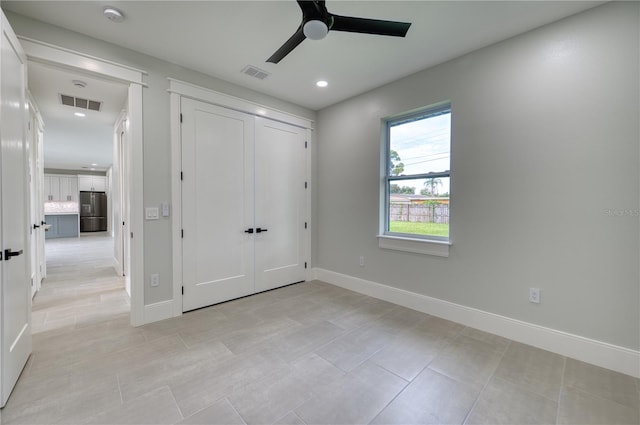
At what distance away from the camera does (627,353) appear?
1.97 meters

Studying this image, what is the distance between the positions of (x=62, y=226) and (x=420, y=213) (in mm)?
12174

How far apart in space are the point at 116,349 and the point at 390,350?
7.65ft

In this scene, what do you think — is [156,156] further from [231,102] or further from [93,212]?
[93,212]

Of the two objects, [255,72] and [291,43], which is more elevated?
[255,72]

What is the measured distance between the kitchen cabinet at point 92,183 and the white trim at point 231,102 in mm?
10713

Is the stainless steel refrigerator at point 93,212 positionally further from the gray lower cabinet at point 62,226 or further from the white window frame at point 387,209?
the white window frame at point 387,209

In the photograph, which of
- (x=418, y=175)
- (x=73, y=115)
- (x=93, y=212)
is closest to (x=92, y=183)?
(x=93, y=212)

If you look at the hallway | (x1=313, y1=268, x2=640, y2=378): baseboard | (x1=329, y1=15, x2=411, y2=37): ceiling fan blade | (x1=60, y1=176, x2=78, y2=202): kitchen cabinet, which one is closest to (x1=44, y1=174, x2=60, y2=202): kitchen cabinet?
(x1=60, y1=176, x2=78, y2=202): kitchen cabinet

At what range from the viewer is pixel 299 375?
1.94 metres

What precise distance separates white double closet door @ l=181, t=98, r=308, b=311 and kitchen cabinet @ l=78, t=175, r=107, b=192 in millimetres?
10689

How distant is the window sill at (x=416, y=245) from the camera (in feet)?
9.62

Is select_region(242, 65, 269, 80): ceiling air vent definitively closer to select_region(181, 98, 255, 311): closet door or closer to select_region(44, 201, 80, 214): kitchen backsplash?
select_region(181, 98, 255, 311): closet door

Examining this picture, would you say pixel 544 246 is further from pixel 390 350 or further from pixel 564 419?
pixel 390 350

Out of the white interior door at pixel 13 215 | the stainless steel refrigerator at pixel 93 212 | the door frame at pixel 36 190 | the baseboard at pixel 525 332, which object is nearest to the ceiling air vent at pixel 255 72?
the white interior door at pixel 13 215
